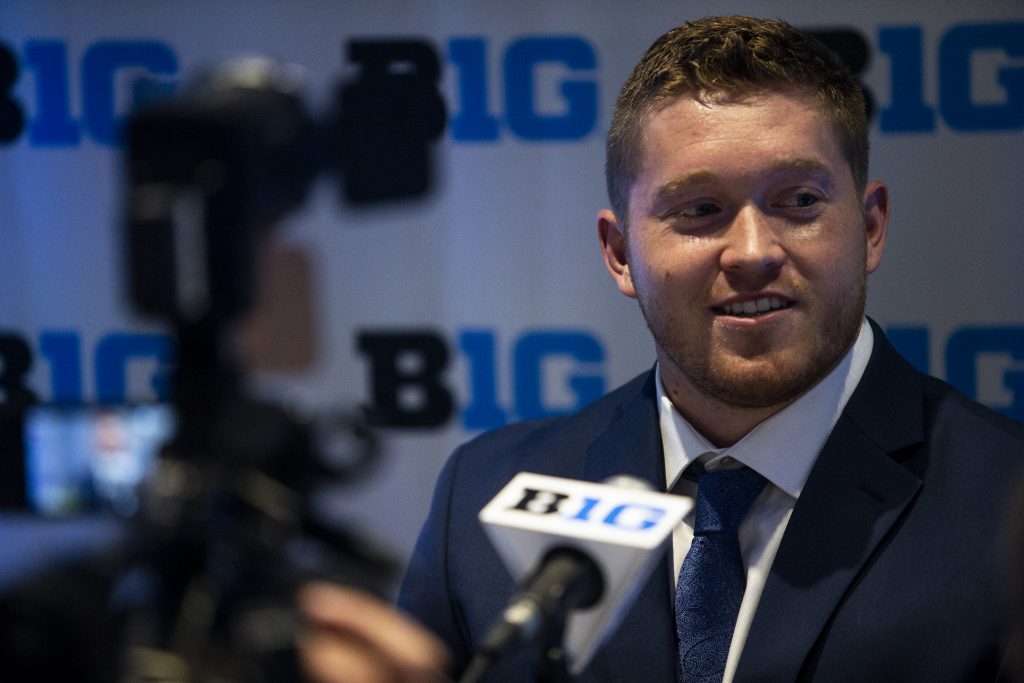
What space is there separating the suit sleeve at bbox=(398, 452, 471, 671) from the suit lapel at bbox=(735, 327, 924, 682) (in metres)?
0.54

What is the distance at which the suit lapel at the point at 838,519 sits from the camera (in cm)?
153

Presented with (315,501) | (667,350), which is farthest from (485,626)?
(315,501)

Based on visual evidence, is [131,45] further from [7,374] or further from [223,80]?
[223,80]

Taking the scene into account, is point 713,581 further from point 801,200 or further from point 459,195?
point 459,195

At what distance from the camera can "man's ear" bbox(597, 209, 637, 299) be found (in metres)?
1.96

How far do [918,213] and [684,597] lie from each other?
63.4 inches

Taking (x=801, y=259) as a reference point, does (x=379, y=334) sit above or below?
below

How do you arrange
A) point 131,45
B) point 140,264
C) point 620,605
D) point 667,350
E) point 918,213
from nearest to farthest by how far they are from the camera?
point 140,264, point 620,605, point 667,350, point 918,213, point 131,45

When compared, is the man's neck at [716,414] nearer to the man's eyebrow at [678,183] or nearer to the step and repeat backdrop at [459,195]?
the man's eyebrow at [678,183]

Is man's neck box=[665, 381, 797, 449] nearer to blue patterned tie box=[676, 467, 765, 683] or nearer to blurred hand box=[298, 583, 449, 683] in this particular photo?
blue patterned tie box=[676, 467, 765, 683]

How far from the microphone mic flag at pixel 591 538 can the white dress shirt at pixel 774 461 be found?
55 centimetres

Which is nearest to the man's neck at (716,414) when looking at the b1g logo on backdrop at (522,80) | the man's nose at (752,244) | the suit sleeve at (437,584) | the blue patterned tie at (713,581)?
the blue patterned tie at (713,581)

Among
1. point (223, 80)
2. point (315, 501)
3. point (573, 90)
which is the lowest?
point (315, 501)

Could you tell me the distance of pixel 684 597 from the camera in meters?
1.64
